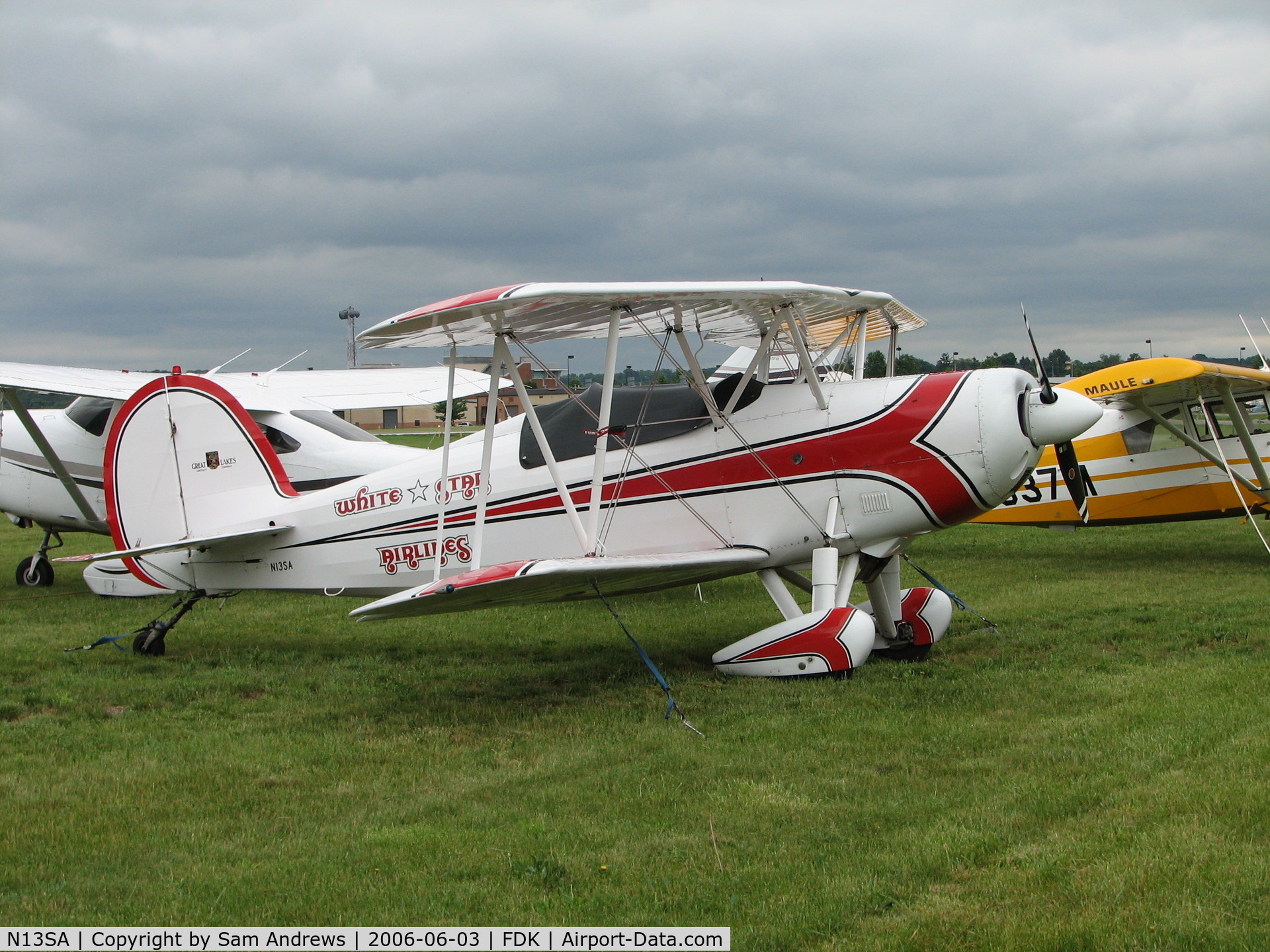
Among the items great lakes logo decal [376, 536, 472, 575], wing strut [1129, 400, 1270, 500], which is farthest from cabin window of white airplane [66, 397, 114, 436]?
wing strut [1129, 400, 1270, 500]

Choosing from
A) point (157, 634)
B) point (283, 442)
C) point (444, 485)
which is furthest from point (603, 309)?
point (283, 442)

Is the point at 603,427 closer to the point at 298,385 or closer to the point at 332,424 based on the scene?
the point at 332,424

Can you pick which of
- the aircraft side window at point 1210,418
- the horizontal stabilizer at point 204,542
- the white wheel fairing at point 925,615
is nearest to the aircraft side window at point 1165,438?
the aircraft side window at point 1210,418

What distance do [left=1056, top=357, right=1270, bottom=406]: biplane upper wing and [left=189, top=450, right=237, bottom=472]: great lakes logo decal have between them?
8530 millimetres

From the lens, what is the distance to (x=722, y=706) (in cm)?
690

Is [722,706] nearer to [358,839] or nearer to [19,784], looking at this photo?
[358,839]

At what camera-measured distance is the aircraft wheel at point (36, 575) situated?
14.1 meters

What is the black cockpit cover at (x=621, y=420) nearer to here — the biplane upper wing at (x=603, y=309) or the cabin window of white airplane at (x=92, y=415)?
the biplane upper wing at (x=603, y=309)

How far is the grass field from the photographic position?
3846 mm

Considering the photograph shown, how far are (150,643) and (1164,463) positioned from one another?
467 inches

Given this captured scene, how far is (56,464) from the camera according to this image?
1248 centimetres

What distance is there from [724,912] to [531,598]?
4.06 m

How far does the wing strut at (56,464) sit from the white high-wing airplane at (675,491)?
395 centimetres

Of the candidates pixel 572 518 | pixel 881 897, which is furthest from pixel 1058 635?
pixel 881 897
